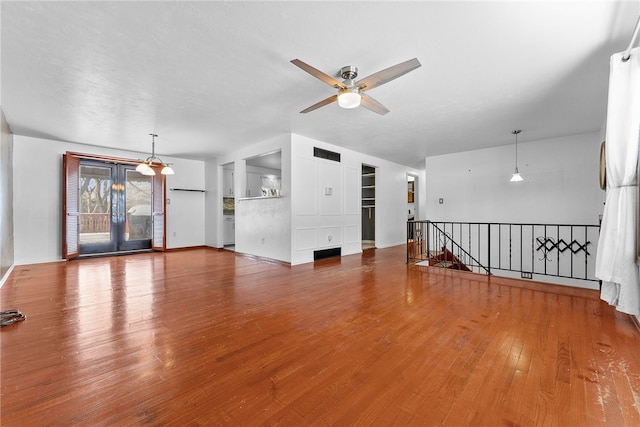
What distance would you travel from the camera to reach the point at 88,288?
387 centimetres

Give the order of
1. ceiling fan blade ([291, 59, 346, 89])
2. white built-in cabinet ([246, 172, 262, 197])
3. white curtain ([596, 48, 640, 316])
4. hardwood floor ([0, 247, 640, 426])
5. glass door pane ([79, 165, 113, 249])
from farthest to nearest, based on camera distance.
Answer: white built-in cabinet ([246, 172, 262, 197]), glass door pane ([79, 165, 113, 249]), white curtain ([596, 48, 640, 316]), ceiling fan blade ([291, 59, 346, 89]), hardwood floor ([0, 247, 640, 426])

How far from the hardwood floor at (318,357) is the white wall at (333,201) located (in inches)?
86.7

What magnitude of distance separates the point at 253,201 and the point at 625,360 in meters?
6.34

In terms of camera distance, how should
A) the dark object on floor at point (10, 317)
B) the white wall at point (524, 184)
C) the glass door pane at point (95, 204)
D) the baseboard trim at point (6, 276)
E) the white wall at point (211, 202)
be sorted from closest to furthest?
1. the dark object on floor at point (10, 317)
2. the baseboard trim at point (6, 276)
3. the white wall at point (524, 184)
4. the glass door pane at point (95, 204)
5. the white wall at point (211, 202)

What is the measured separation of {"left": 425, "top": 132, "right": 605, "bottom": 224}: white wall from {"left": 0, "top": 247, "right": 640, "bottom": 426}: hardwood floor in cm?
308

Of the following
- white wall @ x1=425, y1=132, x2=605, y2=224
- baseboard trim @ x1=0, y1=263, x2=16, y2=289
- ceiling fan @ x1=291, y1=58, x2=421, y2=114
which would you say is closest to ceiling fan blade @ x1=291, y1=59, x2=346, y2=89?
ceiling fan @ x1=291, y1=58, x2=421, y2=114

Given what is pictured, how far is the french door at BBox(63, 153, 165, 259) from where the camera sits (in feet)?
19.7

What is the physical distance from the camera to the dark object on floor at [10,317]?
2625mm

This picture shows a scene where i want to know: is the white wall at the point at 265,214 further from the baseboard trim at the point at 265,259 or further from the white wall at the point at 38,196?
the white wall at the point at 38,196

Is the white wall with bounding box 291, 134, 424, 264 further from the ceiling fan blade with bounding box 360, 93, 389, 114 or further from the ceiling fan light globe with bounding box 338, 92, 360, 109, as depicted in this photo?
the ceiling fan light globe with bounding box 338, 92, 360, 109

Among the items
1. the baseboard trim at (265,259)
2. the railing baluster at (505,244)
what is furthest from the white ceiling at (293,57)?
the baseboard trim at (265,259)

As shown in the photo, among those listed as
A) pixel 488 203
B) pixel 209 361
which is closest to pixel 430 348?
pixel 209 361

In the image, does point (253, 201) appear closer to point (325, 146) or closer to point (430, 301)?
point (325, 146)

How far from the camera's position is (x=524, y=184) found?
632 centimetres
